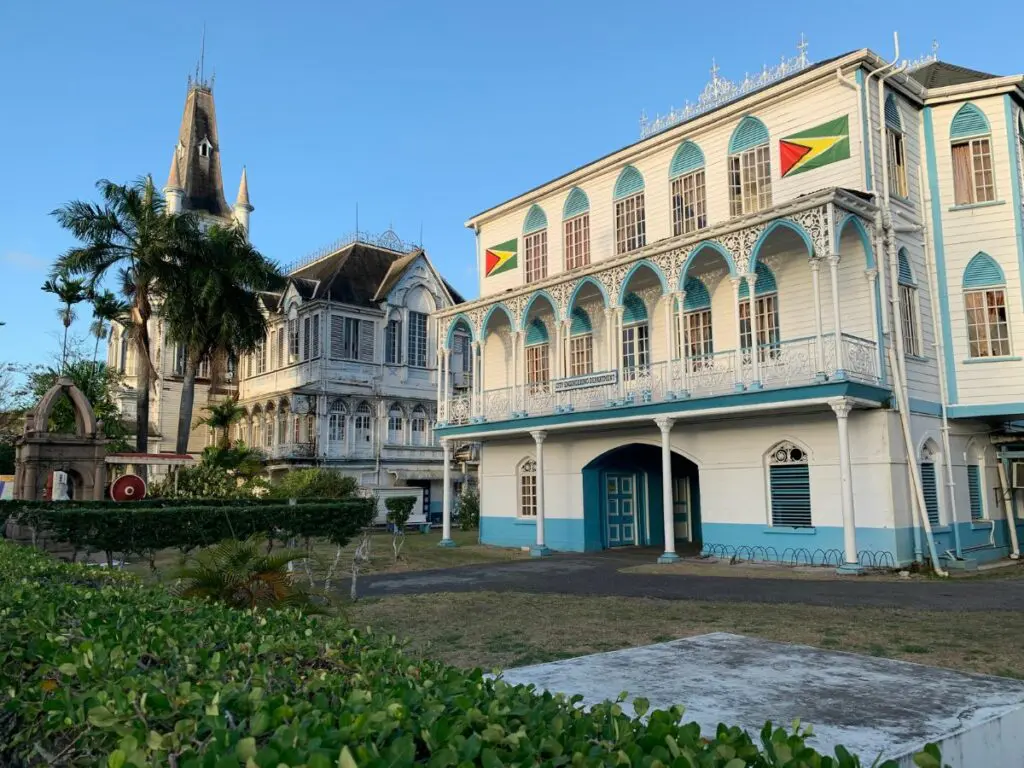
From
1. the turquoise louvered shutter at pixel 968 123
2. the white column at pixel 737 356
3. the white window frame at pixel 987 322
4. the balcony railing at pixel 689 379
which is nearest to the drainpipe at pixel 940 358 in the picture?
the white window frame at pixel 987 322

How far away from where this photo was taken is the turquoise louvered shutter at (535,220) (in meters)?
25.5

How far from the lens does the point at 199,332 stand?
110ft

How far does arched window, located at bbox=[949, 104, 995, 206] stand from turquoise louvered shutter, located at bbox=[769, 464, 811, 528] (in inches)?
→ 302

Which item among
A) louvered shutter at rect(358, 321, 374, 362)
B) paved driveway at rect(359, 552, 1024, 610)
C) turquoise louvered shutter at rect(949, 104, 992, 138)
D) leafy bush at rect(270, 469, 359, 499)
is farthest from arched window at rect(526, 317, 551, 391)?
louvered shutter at rect(358, 321, 374, 362)

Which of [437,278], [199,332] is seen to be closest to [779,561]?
[199,332]

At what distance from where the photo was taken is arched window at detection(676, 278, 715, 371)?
20.5 meters

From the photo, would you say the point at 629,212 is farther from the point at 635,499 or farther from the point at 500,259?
the point at 635,499

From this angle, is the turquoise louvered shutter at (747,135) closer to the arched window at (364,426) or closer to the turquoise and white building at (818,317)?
the turquoise and white building at (818,317)

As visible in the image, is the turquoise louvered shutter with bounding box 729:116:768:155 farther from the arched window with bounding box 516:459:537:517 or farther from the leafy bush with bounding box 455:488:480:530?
the leafy bush with bounding box 455:488:480:530

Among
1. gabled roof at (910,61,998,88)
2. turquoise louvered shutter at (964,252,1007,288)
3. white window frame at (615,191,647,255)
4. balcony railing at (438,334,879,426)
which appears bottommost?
balcony railing at (438,334,879,426)

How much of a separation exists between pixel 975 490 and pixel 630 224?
11260 mm

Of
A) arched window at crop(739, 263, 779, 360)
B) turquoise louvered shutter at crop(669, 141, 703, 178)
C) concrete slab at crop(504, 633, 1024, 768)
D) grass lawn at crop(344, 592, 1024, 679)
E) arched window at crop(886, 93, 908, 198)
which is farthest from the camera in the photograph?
turquoise louvered shutter at crop(669, 141, 703, 178)

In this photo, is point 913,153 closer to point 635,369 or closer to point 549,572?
point 635,369

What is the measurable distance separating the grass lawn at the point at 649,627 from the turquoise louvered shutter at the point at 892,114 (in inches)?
464
